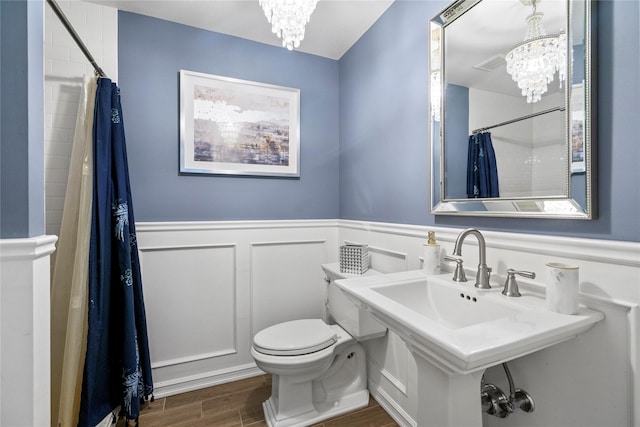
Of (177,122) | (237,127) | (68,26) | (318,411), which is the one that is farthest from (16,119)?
(318,411)

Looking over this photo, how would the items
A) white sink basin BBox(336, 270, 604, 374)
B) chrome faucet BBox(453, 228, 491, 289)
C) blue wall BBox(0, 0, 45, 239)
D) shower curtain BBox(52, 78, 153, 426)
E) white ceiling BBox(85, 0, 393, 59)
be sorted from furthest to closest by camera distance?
white ceiling BBox(85, 0, 393, 59) → shower curtain BBox(52, 78, 153, 426) → chrome faucet BBox(453, 228, 491, 289) → blue wall BBox(0, 0, 45, 239) → white sink basin BBox(336, 270, 604, 374)

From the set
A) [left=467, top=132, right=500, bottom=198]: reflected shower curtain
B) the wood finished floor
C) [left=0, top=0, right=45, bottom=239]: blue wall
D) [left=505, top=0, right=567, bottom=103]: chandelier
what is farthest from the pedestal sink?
[left=0, top=0, right=45, bottom=239]: blue wall

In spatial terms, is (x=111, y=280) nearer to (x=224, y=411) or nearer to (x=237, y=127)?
(x=224, y=411)

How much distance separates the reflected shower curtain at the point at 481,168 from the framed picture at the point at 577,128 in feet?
0.89

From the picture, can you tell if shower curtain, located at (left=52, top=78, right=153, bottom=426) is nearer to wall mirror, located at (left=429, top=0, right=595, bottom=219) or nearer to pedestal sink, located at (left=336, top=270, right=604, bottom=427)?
pedestal sink, located at (left=336, top=270, right=604, bottom=427)

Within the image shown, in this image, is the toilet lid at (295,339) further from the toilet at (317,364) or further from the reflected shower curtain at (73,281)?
the reflected shower curtain at (73,281)

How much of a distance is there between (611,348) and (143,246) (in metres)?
2.16

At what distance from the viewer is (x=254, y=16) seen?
1.76m

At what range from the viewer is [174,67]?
1810mm

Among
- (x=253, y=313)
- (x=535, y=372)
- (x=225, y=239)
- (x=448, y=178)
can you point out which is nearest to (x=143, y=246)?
(x=225, y=239)

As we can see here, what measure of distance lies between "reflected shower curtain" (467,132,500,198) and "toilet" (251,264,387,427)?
0.84 meters

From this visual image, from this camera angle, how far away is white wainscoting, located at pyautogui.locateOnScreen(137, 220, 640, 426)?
758 mm

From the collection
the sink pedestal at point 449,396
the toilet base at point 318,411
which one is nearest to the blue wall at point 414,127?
the sink pedestal at point 449,396

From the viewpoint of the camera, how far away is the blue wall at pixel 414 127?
733 mm
